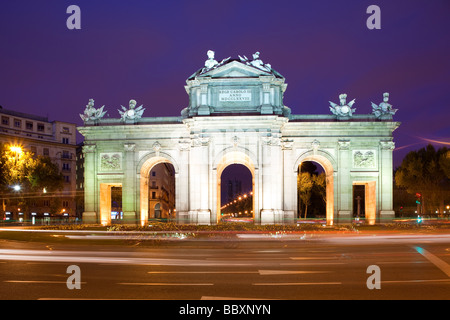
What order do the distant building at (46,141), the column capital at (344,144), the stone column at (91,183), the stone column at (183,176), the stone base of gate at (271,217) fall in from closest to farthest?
the stone base of gate at (271,217) < the column capital at (344,144) < the stone column at (183,176) < the stone column at (91,183) < the distant building at (46,141)

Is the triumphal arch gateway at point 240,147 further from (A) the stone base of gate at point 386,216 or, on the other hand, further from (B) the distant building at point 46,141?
(B) the distant building at point 46,141

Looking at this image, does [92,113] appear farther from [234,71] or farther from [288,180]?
[288,180]

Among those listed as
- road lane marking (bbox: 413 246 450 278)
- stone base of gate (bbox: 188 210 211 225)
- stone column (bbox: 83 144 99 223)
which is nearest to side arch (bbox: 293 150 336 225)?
stone base of gate (bbox: 188 210 211 225)

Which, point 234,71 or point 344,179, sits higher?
point 234,71

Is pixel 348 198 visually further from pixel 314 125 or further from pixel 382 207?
pixel 314 125

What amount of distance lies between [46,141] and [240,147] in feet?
194

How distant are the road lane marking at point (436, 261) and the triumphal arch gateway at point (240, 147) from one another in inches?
1034

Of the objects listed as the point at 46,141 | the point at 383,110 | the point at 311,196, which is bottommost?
the point at 311,196

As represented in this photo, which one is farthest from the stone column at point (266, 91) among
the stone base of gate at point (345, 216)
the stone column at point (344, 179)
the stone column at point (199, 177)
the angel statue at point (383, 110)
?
the stone base of gate at point (345, 216)

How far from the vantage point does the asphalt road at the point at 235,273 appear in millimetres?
12117

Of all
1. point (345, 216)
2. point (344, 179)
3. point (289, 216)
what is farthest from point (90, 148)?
point (345, 216)

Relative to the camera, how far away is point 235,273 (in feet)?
50.9
